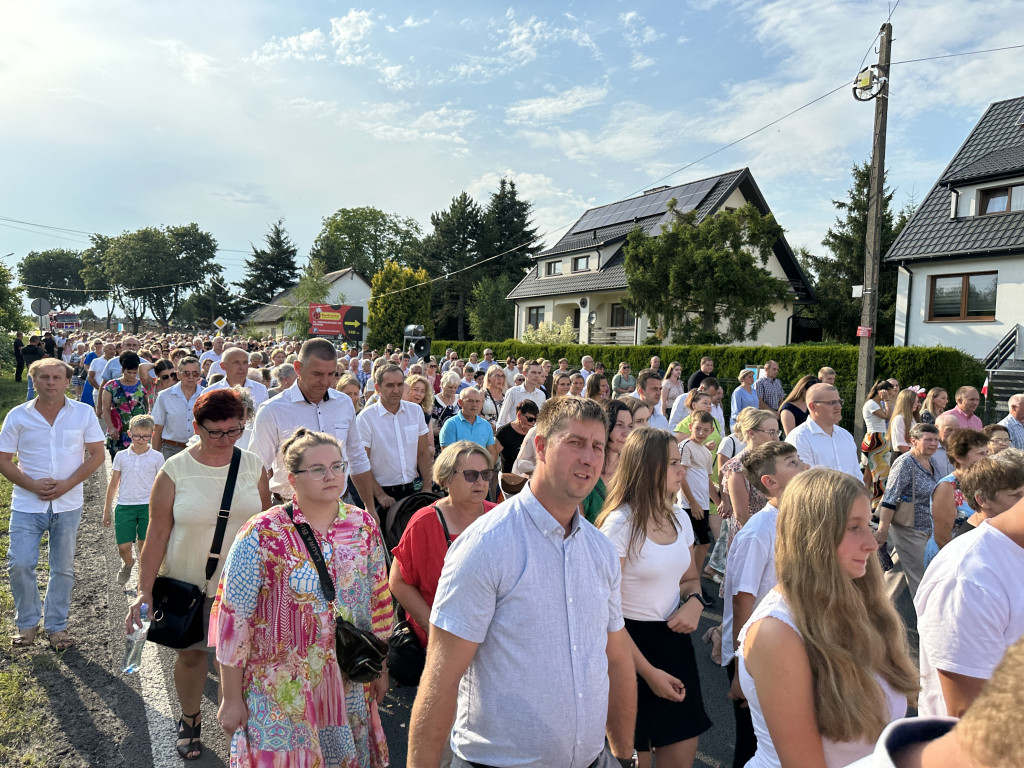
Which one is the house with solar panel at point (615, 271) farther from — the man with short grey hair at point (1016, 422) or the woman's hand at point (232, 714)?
the woman's hand at point (232, 714)

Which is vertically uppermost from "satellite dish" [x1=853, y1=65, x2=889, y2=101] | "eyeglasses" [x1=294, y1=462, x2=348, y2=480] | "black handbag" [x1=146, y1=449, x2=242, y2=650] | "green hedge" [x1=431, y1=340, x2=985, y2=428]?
"satellite dish" [x1=853, y1=65, x2=889, y2=101]

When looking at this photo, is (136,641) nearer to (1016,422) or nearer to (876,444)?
(1016,422)

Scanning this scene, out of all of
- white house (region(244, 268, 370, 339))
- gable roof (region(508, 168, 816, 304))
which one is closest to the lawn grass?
gable roof (region(508, 168, 816, 304))

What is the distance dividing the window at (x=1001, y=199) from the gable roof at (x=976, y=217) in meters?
0.32

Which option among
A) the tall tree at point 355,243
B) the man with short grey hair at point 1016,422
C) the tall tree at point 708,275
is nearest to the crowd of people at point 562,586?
the man with short grey hair at point 1016,422

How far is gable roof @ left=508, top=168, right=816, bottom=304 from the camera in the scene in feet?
105

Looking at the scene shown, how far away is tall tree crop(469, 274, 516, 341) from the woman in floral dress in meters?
44.6

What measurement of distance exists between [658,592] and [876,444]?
7.15 metres

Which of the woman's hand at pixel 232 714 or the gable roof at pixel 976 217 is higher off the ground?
the gable roof at pixel 976 217

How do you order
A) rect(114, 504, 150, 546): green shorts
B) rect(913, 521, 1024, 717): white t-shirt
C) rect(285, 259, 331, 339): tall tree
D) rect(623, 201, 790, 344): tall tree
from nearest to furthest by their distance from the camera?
rect(913, 521, 1024, 717): white t-shirt, rect(114, 504, 150, 546): green shorts, rect(623, 201, 790, 344): tall tree, rect(285, 259, 331, 339): tall tree

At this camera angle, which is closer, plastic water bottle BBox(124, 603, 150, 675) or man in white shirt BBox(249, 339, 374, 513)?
plastic water bottle BBox(124, 603, 150, 675)

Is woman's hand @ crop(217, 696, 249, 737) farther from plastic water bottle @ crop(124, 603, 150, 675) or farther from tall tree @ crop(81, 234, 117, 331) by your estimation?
tall tree @ crop(81, 234, 117, 331)

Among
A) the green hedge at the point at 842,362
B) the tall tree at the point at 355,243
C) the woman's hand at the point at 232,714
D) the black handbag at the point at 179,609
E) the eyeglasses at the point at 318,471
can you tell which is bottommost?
the woman's hand at the point at 232,714

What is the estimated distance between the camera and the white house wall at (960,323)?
20.7m
